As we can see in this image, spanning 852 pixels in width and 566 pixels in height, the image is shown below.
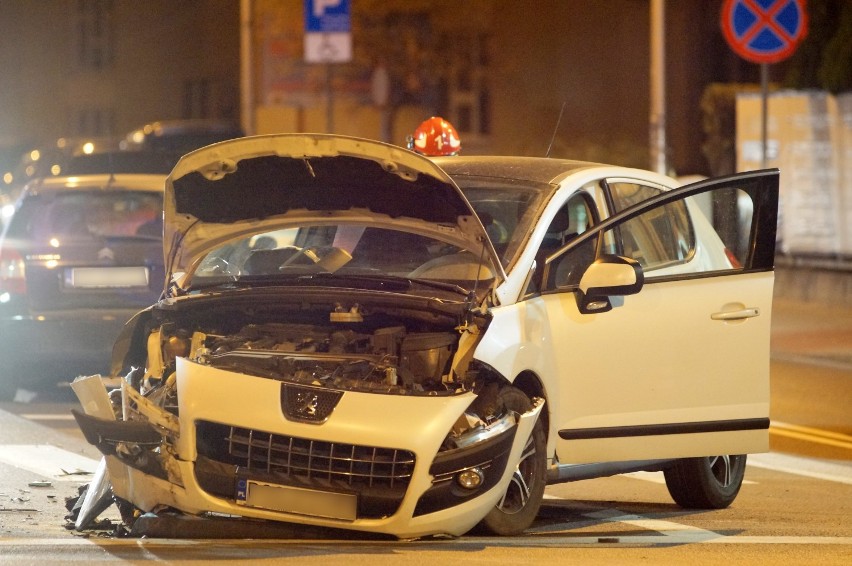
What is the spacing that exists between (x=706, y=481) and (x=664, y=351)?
0.98 meters

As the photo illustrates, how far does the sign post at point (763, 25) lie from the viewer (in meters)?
16.0

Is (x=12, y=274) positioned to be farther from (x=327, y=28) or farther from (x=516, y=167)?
(x=327, y=28)

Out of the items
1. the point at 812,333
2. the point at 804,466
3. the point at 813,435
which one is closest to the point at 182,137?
the point at 812,333

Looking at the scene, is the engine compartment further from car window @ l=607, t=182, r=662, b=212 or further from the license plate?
car window @ l=607, t=182, r=662, b=212

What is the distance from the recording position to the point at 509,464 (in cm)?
632

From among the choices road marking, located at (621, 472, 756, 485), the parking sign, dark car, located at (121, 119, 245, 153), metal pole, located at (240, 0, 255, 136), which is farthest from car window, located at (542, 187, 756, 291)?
metal pole, located at (240, 0, 255, 136)

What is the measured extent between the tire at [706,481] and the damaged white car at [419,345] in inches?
0.6

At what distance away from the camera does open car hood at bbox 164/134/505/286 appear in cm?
655

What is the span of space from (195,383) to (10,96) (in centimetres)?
5091

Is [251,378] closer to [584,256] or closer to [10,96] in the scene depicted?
[584,256]

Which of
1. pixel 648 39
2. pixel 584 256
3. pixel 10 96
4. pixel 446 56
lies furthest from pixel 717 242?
pixel 10 96

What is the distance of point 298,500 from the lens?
6094 millimetres

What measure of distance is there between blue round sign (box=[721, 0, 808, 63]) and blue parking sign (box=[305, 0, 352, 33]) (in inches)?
351

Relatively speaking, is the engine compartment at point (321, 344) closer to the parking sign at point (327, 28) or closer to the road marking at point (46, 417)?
the road marking at point (46, 417)
